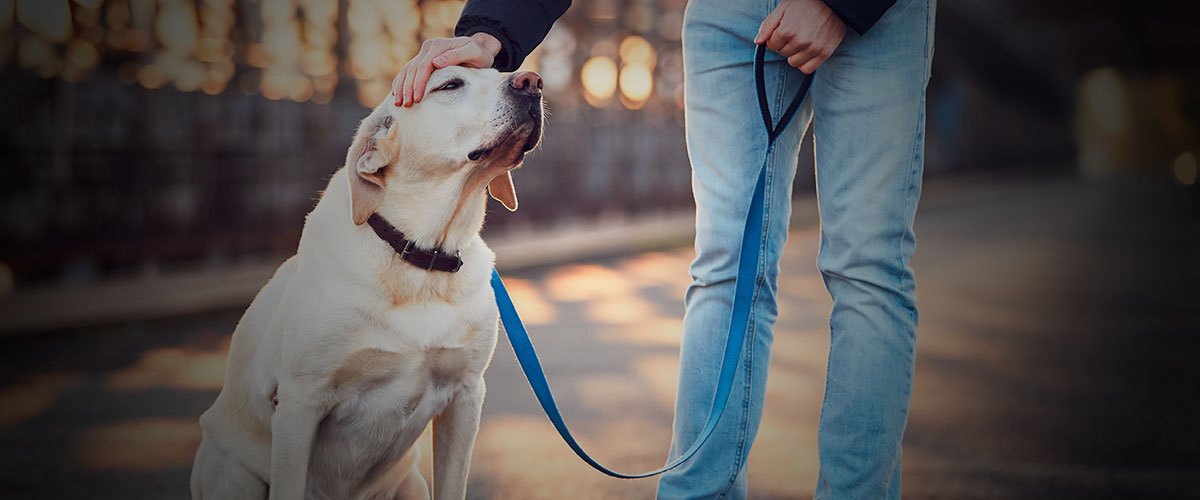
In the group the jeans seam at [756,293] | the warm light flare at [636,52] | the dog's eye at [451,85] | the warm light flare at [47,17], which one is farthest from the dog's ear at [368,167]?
the warm light flare at [636,52]

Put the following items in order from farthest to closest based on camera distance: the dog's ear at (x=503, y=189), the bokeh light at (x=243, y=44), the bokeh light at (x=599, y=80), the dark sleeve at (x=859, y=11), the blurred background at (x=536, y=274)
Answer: the bokeh light at (x=599, y=80) < the bokeh light at (x=243, y=44) < the blurred background at (x=536, y=274) < the dog's ear at (x=503, y=189) < the dark sleeve at (x=859, y=11)

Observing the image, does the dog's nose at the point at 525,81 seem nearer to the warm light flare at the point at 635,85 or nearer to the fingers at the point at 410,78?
the fingers at the point at 410,78

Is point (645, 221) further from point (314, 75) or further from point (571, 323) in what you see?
point (571, 323)

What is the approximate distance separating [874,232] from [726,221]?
28 centimetres

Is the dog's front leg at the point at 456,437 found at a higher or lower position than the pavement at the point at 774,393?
higher

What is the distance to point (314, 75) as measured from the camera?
7992mm

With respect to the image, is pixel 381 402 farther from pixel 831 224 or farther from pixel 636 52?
pixel 636 52

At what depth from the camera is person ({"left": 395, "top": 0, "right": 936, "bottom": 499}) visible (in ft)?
5.34

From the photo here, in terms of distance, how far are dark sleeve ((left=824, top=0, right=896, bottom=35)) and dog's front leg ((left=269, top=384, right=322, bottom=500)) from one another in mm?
1193

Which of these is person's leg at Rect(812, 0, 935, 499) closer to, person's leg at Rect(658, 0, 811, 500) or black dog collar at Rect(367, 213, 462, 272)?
person's leg at Rect(658, 0, 811, 500)

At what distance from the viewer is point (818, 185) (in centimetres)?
175

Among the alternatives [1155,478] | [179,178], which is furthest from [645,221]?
[1155,478]

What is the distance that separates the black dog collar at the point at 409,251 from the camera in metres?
1.80

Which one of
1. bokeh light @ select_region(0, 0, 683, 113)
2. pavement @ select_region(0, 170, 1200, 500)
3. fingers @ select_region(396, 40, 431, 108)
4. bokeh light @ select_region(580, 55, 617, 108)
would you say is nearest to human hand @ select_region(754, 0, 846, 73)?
fingers @ select_region(396, 40, 431, 108)
